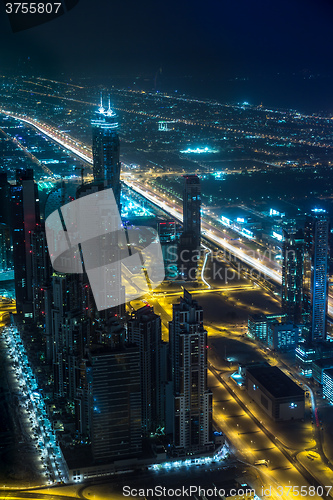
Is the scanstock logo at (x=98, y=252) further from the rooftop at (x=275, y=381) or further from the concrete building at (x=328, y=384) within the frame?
the concrete building at (x=328, y=384)

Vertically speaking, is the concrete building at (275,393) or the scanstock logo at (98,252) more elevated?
the scanstock logo at (98,252)

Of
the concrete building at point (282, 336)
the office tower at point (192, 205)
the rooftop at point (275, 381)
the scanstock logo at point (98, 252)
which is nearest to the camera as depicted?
the rooftop at point (275, 381)

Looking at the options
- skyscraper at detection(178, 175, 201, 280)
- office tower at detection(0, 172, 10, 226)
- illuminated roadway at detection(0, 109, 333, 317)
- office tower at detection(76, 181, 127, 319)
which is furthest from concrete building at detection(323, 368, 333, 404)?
office tower at detection(0, 172, 10, 226)

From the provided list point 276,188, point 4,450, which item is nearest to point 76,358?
point 4,450

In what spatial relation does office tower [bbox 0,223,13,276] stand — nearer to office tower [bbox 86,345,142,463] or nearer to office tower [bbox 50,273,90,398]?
office tower [bbox 50,273,90,398]

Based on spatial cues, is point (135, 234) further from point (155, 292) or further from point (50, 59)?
point (50, 59)

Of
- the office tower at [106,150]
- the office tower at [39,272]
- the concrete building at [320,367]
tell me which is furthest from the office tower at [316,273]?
the office tower at [106,150]

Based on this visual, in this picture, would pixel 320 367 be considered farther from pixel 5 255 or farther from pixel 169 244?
pixel 5 255
